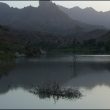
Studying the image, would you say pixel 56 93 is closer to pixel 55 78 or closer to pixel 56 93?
pixel 56 93

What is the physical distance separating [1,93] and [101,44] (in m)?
120

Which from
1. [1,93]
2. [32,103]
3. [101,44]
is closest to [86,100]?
[32,103]

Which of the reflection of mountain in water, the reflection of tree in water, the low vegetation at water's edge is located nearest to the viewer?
the reflection of tree in water

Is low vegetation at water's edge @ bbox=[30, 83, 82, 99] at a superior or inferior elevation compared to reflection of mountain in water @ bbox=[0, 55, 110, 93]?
inferior

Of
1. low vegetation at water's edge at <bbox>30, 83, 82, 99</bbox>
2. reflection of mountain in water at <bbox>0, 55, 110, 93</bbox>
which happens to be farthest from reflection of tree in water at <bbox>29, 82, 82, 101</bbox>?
Result: reflection of mountain in water at <bbox>0, 55, 110, 93</bbox>

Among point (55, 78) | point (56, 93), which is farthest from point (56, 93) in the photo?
point (55, 78)

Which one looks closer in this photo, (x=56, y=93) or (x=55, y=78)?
(x=56, y=93)

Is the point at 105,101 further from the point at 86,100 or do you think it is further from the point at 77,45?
the point at 77,45


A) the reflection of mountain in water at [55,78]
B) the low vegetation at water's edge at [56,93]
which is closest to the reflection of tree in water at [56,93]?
the low vegetation at water's edge at [56,93]

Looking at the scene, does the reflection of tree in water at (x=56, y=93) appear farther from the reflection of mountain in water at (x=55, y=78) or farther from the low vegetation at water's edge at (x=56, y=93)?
the reflection of mountain in water at (x=55, y=78)

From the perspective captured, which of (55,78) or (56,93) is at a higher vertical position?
(55,78)

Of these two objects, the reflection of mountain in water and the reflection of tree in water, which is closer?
the reflection of tree in water

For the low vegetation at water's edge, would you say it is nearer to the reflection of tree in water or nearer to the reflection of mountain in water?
the reflection of tree in water

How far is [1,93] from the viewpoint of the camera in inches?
1117
